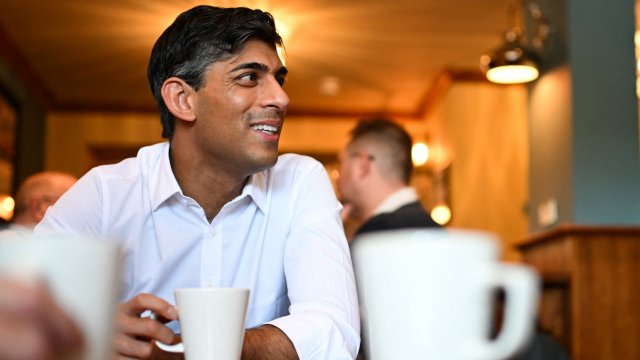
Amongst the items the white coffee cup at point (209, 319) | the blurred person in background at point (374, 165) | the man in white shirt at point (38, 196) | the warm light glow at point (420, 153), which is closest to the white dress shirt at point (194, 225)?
the white coffee cup at point (209, 319)

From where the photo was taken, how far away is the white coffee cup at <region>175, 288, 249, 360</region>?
0.74 meters

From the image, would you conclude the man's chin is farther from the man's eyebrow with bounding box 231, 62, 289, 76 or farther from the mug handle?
the mug handle

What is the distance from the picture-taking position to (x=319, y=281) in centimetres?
125

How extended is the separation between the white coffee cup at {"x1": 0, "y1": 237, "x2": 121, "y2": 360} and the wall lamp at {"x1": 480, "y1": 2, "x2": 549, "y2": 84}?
409 cm

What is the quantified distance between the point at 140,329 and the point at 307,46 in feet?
16.8

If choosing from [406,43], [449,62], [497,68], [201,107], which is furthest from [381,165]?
[449,62]

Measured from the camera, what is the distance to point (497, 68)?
172 inches

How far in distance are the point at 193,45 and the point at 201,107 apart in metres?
0.14

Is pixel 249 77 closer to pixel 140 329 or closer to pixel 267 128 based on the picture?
pixel 267 128

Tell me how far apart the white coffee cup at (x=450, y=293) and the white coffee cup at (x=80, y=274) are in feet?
0.55

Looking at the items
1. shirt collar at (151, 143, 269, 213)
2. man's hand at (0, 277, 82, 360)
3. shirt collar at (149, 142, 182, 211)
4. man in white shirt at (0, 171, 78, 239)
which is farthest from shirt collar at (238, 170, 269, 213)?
man in white shirt at (0, 171, 78, 239)

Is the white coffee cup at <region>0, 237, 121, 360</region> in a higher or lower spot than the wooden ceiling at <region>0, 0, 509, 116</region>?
lower

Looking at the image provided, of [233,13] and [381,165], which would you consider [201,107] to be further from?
[381,165]

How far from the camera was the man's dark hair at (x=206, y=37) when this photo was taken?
162cm
